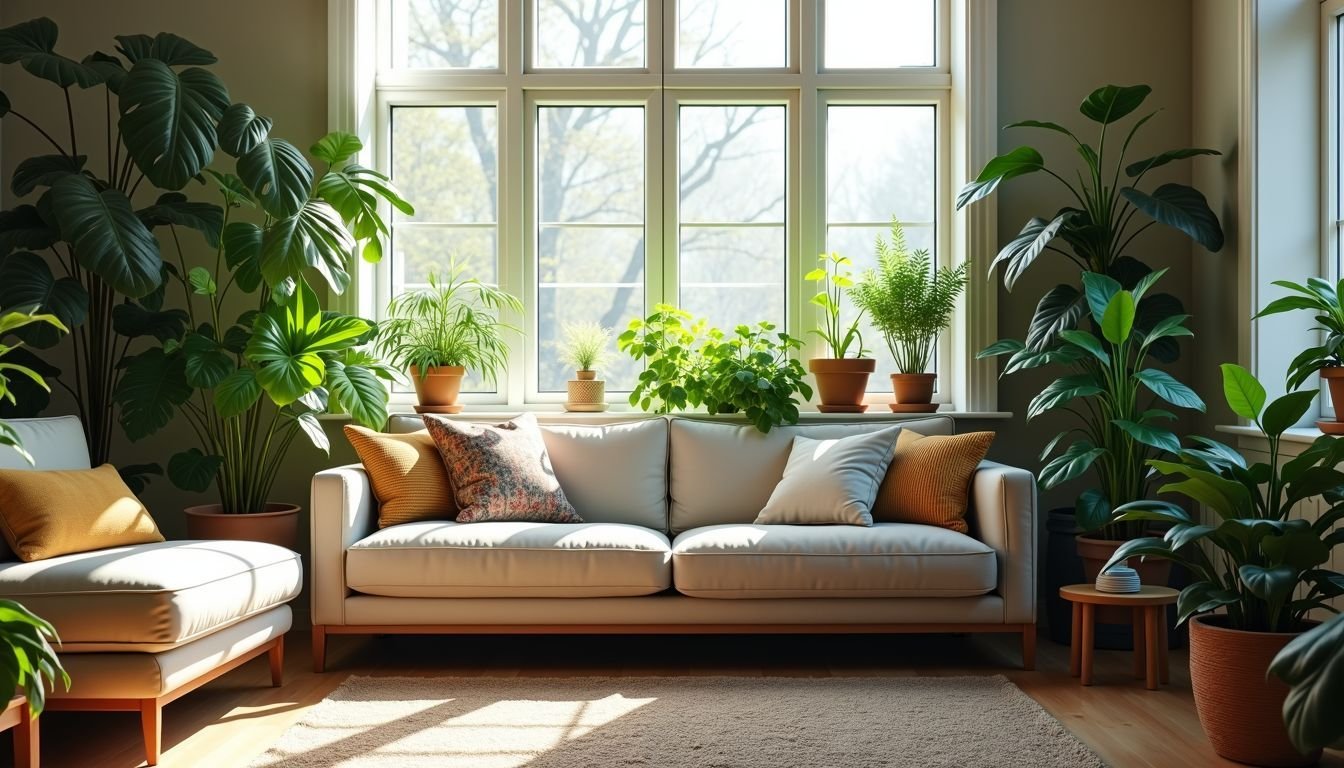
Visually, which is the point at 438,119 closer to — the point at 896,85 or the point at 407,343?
the point at 407,343

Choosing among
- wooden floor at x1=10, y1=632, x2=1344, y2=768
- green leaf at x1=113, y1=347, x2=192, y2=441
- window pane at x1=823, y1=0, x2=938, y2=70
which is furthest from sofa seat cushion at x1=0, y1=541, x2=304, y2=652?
window pane at x1=823, y1=0, x2=938, y2=70

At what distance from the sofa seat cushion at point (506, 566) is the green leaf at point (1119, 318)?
64.3 inches

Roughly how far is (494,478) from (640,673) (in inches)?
33.1

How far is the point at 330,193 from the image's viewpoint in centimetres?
407

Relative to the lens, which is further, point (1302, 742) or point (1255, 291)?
point (1255, 291)

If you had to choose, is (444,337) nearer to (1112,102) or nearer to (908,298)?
(908,298)

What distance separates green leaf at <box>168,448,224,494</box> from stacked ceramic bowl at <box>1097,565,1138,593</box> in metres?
3.05

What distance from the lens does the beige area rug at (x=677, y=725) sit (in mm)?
2760

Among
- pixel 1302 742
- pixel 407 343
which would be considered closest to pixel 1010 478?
Answer: pixel 1302 742

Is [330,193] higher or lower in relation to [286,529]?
higher

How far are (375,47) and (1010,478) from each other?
3160mm

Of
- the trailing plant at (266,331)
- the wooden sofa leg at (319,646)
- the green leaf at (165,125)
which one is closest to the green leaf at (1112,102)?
the trailing plant at (266,331)

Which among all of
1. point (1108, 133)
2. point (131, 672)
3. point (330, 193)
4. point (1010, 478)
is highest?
point (1108, 133)

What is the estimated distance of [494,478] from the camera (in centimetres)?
386
